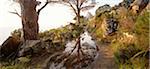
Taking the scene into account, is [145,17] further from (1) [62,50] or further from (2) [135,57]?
(1) [62,50]

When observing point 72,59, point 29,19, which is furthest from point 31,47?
point 72,59

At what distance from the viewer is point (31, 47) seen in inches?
435

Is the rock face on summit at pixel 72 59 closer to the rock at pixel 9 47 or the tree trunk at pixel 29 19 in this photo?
the tree trunk at pixel 29 19

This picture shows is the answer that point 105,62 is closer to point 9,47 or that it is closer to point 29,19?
point 29,19

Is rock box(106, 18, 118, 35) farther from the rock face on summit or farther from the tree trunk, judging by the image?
the rock face on summit

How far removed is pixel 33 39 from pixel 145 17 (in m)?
5.80

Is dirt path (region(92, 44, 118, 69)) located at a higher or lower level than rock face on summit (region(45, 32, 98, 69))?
lower

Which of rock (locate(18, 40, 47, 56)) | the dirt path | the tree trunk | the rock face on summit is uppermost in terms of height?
the tree trunk

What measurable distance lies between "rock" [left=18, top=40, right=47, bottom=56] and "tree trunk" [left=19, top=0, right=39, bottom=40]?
492 millimetres

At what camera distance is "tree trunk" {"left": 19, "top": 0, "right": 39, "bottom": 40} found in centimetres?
1155

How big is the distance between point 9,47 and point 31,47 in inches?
41.1

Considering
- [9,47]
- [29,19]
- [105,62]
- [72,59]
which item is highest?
[29,19]

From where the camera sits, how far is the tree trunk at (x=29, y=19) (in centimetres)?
1155

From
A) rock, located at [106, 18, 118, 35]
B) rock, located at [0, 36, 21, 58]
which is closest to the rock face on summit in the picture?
rock, located at [0, 36, 21, 58]
